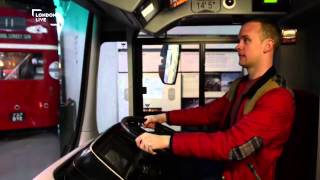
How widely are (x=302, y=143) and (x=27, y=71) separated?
5203 millimetres

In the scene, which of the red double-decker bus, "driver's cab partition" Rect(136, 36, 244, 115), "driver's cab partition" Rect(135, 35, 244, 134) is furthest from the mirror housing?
the red double-decker bus

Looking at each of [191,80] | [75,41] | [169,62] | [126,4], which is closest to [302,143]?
[126,4]

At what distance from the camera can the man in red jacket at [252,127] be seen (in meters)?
1.33

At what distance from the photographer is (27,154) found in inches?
199

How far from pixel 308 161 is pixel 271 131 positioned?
57 cm

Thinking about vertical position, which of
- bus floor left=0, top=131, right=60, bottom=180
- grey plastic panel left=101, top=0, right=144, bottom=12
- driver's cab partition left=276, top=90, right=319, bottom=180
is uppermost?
grey plastic panel left=101, top=0, right=144, bottom=12

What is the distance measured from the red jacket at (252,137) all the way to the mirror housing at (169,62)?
2333 mm

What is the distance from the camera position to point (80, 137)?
127 inches

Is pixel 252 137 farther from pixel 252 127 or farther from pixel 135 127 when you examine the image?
pixel 135 127

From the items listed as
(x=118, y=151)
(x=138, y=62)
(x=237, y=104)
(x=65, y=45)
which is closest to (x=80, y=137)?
(x=138, y=62)

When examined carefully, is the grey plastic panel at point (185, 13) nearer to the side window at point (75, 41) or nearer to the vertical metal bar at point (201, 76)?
the vertical metal bar at point (201, 76)

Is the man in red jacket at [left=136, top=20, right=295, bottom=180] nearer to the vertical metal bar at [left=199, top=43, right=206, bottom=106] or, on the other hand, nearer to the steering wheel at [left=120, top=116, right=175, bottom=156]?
the steering wheel at [left=120, top=116, right=175, bottom=156]

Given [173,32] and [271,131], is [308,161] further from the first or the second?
[173,32]

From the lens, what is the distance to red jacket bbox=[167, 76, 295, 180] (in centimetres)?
133
